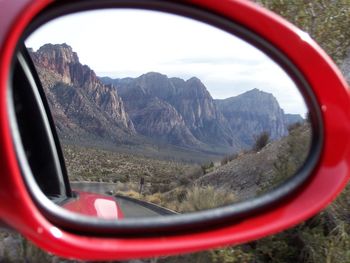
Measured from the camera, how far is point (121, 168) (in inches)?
90.8

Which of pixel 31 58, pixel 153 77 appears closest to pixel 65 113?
pixel 31 58

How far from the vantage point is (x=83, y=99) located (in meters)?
2.12

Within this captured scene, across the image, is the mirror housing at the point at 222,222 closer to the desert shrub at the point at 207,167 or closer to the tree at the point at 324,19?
the desert shrub at the point at 207,167

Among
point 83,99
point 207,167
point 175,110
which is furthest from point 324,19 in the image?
point 83,99

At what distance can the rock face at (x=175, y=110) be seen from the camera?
200 centimetres

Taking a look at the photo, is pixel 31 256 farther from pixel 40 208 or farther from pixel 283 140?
pixel 40 208

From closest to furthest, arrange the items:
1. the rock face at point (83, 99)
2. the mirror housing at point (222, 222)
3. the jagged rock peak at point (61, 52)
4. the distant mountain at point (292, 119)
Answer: the mirror housing at point (222, 222), the jagged rock peak at point (61, 52), the rock face at point (83, 99), the distant mountain at point (292, 119)

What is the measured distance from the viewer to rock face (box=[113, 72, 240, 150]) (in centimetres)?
200

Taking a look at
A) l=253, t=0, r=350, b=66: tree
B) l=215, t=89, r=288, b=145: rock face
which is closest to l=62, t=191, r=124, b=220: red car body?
l=215, t=89, r=288, b=145: rock face

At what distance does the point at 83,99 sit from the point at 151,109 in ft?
0.85

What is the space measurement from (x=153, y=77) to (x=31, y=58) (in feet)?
2.06

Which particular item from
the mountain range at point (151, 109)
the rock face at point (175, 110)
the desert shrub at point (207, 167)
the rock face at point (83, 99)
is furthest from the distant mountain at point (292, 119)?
the rock face at point (83, 99)

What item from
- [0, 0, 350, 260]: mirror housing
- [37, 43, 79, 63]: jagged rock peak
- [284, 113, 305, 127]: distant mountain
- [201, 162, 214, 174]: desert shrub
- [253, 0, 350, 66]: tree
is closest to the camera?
[0, 0, 350, 260]: mirror housing

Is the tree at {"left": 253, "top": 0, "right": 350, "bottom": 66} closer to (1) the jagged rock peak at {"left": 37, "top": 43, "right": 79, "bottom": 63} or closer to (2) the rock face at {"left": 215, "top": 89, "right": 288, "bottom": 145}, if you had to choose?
(2) the rock face at {"left": 215, "top": 89, "right": 288, "bottom": 145}
